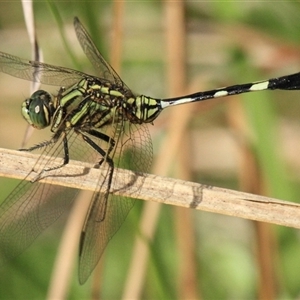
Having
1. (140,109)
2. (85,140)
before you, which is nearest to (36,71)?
(85,140)

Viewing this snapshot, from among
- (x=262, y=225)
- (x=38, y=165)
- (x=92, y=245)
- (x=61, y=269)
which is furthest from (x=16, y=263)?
(x=262, y=225)

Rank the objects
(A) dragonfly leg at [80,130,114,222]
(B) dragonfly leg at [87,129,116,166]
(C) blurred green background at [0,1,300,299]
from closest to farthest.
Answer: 1. (A) dragonfly leg at [80,130,114,222]
2. (B) dragonfly leg at [87,129,116,166]
3. (C) blurred green background at [0,1,300,299]

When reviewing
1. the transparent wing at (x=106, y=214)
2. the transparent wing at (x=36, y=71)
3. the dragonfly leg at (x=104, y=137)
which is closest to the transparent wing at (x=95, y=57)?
the transparent wing at (x=36, y=71)

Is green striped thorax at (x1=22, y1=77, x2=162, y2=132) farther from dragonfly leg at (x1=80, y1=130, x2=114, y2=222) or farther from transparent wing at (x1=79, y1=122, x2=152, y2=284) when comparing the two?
transparent wing at (x1=79, y1=122, x2=152, y2=284)

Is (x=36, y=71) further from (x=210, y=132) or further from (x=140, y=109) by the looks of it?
(x=210, y=132)

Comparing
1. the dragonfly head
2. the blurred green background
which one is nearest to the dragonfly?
the dragonfly head

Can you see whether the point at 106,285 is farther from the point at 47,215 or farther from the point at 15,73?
the point at 15,73
